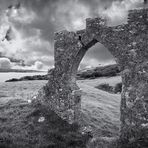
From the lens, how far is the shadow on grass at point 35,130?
40.2ft

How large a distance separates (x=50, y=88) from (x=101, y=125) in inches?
182

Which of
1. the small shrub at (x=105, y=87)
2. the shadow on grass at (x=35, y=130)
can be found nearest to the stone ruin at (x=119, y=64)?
the shadow on grass at (x=35, y=130)

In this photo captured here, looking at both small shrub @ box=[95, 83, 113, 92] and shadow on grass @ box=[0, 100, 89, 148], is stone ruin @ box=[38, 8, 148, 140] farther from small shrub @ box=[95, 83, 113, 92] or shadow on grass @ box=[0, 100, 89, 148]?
small shrub @ box=[95, 83, 113, 92]

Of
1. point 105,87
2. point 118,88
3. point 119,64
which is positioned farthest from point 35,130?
point 105,87

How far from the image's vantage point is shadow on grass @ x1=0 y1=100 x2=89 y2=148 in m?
12.2

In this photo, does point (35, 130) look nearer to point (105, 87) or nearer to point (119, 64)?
point (119, 64)

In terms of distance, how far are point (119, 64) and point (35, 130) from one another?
586 centimetres

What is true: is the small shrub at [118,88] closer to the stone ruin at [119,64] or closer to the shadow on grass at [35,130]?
the shadow on grass at [35,130]

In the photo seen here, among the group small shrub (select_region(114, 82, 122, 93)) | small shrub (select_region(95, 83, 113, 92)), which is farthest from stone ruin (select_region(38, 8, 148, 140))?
small shrub (select_region(95, 83, 113, 92))

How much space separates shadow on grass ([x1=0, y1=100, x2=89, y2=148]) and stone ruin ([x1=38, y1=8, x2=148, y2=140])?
802 mm

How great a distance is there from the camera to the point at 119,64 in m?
13.1

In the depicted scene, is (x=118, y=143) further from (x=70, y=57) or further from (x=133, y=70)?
(x=70, y=57)

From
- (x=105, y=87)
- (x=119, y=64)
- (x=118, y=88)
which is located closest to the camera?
(x=119, y=64)

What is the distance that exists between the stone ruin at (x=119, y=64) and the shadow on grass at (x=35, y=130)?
0.80 meters
